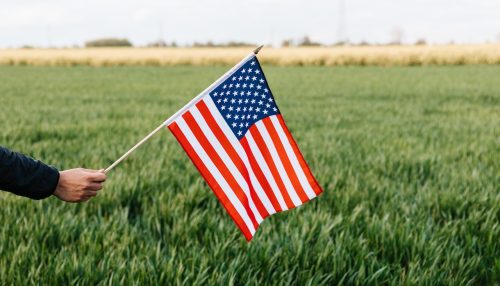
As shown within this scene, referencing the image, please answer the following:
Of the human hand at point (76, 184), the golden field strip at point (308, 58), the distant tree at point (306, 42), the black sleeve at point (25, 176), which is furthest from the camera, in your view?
the distant tree at point (306, 42)

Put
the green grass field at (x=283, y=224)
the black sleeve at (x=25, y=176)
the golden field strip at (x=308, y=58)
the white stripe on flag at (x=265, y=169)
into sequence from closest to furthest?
the black sleeve at (x=25, y=176) → the white stripe on flag at (x=265, y=169) → the green grass field at (x=283, y=224) → the golden field strip at (x=308, y=58)

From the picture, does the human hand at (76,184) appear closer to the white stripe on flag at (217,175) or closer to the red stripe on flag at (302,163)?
the white stripe on flag at (217,175)

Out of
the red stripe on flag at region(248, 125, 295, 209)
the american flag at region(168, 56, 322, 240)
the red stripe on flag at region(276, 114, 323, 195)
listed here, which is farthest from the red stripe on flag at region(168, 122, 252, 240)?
the red stripe on flag at region(276, 114, 323, 195)

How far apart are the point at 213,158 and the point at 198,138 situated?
0.10 metres

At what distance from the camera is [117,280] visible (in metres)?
2.38

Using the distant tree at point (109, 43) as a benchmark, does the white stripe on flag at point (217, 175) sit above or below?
above

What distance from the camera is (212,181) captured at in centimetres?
228

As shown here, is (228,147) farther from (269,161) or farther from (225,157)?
(269,161)

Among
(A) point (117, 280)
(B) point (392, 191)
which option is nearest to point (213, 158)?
(A) point (117, 280)

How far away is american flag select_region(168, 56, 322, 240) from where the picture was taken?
7.39 feet

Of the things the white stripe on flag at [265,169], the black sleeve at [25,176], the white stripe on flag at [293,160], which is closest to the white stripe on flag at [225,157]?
the white stripe on flag at [265,169]

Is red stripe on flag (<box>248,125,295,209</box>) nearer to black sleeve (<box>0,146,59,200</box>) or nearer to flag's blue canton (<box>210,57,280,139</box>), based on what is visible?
flag's blue canton (<box>210,57,280,139</box>)

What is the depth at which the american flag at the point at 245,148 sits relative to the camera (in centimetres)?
225

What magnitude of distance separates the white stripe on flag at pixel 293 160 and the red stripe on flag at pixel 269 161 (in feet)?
0.26
